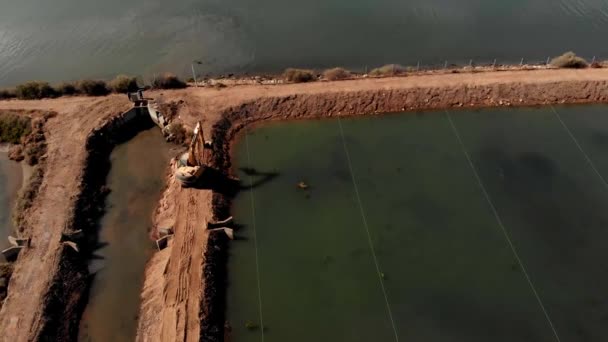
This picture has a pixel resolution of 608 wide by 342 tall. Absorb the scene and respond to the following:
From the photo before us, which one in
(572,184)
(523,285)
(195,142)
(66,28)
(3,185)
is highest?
(66,28)

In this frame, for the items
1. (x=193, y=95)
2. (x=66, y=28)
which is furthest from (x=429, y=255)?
(x=66, y=28)

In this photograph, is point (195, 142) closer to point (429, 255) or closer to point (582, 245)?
point (429, 255)

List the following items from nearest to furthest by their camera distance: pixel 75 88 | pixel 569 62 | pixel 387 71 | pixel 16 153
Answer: pixel 16 153
pixel 75 88
pixel 387 71
pixel 569 62

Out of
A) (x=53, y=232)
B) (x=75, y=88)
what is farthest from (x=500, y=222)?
(x=75, y=88)

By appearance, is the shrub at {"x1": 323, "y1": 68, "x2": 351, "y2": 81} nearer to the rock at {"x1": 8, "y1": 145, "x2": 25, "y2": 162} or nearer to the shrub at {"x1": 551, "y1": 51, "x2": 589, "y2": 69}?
the shrub at {"x1": 551, "y1": 51, "x2": 589, "y2": 69}

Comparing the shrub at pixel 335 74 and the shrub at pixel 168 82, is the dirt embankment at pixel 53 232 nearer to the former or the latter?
the shrub at pixel 168 82

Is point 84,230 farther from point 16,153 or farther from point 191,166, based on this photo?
point 16,153
